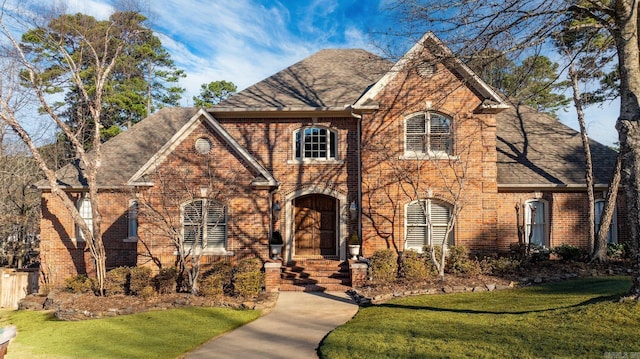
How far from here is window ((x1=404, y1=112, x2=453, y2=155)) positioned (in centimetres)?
1465

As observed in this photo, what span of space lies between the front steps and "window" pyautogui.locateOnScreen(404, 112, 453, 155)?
481 cm

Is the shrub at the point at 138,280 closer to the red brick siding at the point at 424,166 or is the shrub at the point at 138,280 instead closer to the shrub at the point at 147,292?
the shrub at the point at 147,292

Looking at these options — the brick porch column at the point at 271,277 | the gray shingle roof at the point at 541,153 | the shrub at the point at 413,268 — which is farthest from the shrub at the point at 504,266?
the brick porch column at the point at 271,277

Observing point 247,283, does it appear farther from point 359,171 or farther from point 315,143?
point 315,143

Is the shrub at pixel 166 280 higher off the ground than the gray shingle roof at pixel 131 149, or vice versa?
the gray shingle roof at pixel 131 149

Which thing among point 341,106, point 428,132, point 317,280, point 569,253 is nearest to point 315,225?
point 317,280

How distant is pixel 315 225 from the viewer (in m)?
16.1

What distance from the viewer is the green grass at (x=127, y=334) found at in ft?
25.5

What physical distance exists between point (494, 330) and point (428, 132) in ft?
27.6

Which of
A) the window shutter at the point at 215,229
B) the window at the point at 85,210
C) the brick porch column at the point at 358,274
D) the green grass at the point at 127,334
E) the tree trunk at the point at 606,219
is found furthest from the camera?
the window at the point at 85,210

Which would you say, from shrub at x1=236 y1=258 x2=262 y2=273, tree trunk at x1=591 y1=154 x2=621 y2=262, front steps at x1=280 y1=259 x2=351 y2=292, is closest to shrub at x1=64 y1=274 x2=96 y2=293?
shrub at x1=236 y1=258 x2=262 y2=273

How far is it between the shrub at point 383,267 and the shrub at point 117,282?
7631 millimetres

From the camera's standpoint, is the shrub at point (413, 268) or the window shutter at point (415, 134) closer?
the shrub at point (413, 268)

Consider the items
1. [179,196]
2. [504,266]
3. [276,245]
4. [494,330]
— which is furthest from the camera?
[276,245]
